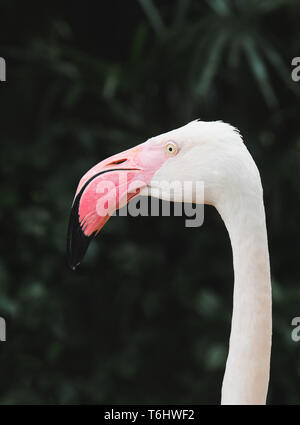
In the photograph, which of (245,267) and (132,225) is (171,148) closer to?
(245,267)

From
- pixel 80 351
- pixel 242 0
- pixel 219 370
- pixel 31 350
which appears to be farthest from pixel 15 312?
pixel 242 0

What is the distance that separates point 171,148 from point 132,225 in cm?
167

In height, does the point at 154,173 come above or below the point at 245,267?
above

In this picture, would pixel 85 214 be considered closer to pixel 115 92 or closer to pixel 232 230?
pixel 232 230

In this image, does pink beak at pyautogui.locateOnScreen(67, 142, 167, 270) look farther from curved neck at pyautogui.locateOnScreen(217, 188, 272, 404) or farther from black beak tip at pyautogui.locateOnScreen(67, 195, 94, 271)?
curved neck at pyautogui.locateOnScreen(217, 188, 272, 404)

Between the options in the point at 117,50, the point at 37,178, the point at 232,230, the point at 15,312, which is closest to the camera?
the point at 232,230

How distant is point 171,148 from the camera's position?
0.97m

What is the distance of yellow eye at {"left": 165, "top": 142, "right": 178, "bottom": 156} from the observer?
96 cm

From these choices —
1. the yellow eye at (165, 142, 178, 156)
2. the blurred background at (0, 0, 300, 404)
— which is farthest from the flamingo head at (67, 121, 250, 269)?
the blurred background at (0, 0, 300, 404)

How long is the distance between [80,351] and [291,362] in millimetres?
830

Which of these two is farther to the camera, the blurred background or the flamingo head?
the blurred background

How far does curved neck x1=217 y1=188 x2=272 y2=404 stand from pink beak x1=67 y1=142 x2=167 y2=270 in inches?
5.9

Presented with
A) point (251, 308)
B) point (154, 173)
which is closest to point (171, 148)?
point (154, 173)

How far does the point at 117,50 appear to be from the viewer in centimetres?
293
